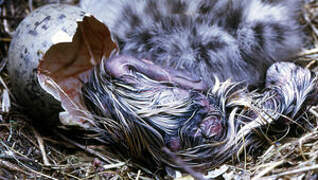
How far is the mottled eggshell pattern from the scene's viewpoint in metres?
1.98

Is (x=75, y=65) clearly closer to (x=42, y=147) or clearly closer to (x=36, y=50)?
(x=36, y=50)

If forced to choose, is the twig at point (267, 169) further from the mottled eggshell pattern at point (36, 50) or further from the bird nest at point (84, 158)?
the mottled eggshell pattern at point (36, 50)

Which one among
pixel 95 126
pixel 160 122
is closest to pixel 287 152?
pixel 160 122

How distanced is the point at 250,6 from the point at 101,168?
1.11 meters

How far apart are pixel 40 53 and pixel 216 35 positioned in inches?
34.7

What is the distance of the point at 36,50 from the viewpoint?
6.49 ft

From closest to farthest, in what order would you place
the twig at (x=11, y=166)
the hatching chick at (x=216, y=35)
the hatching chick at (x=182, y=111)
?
the twig at (x=11, y=166) < the hatching chick at (x=182, y=111) < the hatching chick at (x=216, y=35)

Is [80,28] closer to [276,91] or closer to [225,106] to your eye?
[225,106]

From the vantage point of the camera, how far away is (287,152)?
1.88 meters

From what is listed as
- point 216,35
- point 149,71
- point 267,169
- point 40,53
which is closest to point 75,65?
point 40,53

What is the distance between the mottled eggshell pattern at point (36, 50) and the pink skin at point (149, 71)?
248 millimetres

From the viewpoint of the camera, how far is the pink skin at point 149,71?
80.4 inches

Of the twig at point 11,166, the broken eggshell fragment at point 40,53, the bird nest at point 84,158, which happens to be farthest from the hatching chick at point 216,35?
the twig at point 11,166

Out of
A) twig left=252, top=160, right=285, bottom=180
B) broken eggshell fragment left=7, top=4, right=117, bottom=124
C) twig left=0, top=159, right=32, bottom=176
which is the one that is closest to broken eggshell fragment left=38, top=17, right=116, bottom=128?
broken eggshell fragment left=7, top=4, right=117, bottom=124
